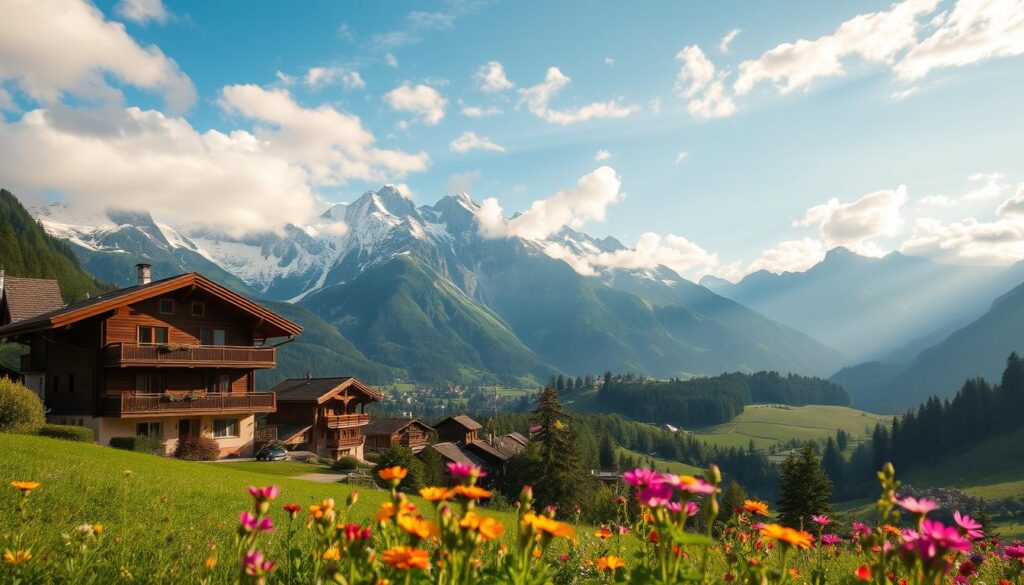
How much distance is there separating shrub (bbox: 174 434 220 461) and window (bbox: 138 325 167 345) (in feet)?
20.6

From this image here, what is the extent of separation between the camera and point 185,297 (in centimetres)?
3725

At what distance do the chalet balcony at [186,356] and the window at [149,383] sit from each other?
189 cm

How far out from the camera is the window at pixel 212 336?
38.1 m

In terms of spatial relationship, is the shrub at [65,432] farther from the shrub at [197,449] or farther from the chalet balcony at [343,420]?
the chalet balcony at [343,420]

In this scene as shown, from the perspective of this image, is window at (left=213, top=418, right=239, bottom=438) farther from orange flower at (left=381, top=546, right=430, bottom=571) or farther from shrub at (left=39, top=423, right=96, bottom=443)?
orange flower at (left=381, top=546, right=430, bottom=571)

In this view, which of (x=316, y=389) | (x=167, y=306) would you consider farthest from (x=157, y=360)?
(x=316, y=389)

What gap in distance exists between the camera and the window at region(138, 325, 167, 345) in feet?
116

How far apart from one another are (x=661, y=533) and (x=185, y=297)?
40492mm

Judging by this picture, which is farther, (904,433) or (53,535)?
(904,433)

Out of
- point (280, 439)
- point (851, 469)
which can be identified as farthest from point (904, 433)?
point (280, 439)

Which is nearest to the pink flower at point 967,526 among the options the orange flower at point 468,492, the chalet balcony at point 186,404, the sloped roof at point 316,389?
the orange flower at point 468,492

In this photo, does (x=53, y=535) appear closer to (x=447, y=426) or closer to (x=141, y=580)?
(x=141, y=580)

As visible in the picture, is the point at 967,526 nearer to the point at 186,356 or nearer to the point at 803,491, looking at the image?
the point at 803,491

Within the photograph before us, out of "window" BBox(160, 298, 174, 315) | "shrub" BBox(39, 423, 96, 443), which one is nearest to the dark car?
"window" BBox(160, 298, 174, 315)
